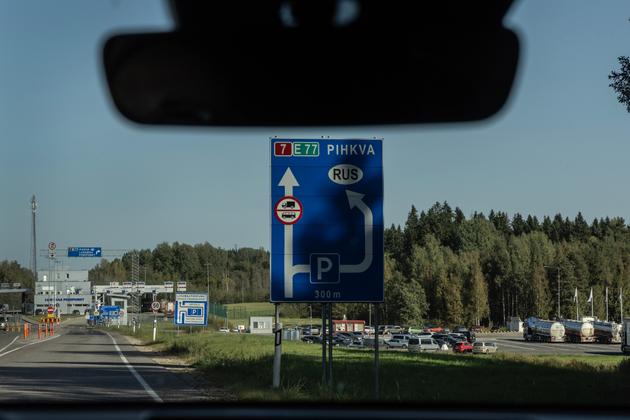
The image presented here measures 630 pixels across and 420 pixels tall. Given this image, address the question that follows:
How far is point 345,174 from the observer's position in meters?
16.0

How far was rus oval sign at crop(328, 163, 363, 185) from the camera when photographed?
1583cm

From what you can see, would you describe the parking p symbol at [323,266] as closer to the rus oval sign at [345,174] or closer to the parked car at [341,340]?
the rus oval sign at [345,174]

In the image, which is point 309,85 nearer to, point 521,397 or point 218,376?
point 521,397

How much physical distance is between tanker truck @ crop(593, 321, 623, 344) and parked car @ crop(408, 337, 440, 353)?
24.5m

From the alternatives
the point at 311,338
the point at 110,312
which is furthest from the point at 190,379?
the point at 110,312

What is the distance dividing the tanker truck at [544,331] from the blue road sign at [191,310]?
45104 millimetres

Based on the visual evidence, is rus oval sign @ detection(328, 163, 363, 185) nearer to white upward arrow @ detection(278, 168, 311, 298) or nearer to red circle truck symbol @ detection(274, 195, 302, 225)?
red circle truck symbol @ detection(274, 195, 302, 225)

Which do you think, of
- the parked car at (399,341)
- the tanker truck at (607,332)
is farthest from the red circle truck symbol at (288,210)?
the tanker truck at (607,332)

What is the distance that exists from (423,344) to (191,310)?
2426 centimetres

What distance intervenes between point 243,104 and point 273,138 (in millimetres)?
12763

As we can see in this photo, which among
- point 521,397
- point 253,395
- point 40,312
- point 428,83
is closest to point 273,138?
point 253,395

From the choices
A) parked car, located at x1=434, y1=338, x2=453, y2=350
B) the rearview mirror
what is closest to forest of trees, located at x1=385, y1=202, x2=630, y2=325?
parked car, located at x1=434, y1=338, x2=453, y2=350

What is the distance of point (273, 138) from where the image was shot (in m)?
16.1

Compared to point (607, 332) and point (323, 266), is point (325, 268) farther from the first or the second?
point (607, 332)
